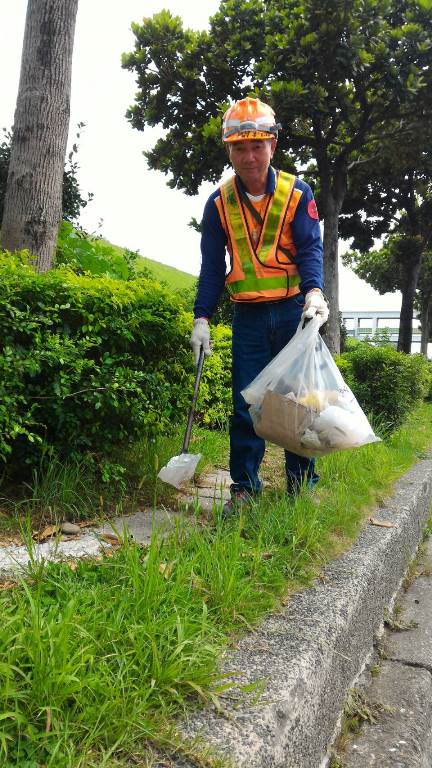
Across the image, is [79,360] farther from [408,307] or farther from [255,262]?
[408,307]

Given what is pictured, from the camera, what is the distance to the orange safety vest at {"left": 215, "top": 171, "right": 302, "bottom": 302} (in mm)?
3037

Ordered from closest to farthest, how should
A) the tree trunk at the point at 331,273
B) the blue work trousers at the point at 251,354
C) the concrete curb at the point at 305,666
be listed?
the concrete curb at the point at 305,666 < the blue work trousers at the point at 251,354 < the tree trunk at the point at 331,273

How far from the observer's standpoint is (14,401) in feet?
8.26

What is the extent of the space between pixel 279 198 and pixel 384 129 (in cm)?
1088

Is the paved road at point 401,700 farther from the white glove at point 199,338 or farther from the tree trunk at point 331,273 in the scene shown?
the tree trunk at point 331,273

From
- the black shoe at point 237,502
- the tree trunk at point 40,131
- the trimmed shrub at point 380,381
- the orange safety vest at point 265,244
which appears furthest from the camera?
the trimmed shrub at point 380,381

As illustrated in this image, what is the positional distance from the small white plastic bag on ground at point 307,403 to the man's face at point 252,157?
2.50ft

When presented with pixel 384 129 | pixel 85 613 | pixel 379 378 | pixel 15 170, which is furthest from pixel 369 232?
pixel 85 613

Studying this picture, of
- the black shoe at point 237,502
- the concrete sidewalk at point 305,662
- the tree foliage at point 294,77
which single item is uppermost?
the tree foliage at point 294,77

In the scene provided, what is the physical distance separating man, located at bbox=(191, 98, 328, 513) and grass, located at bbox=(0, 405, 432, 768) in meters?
0.57

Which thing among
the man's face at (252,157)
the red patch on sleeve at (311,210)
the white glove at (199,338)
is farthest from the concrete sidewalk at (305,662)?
the man's face at (252,157)

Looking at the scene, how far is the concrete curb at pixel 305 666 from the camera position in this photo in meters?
1.37

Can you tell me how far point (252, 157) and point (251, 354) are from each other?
3.12 feet

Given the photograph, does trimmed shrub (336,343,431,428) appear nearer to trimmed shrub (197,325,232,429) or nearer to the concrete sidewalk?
trimmed shrub (197,325,232,429)
